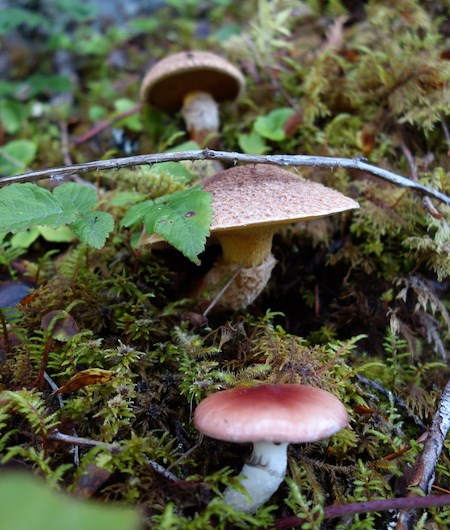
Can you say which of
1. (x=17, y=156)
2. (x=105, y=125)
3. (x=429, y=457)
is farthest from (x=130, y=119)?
(x=429, y=457)

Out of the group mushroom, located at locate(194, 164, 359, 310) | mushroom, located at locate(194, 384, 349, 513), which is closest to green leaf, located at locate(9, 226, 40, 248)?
mushroom, located at locate(194, 164, 359, 310)

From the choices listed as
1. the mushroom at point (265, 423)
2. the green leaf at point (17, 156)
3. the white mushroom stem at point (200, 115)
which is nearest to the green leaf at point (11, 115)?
the green leaf at point (17, 156)

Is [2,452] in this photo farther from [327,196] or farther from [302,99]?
[302,99]

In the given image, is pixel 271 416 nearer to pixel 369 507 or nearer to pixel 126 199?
pixel 369 507

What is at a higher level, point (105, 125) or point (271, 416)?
point (105, 125)

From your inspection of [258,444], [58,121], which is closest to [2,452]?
[258,444]

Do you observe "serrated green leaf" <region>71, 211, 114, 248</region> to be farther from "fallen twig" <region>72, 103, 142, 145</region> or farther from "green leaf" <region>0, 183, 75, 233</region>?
"fallen twig" <region>72, 103, 142, 145</region>

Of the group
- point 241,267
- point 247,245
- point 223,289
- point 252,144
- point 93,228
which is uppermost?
point 252,144
